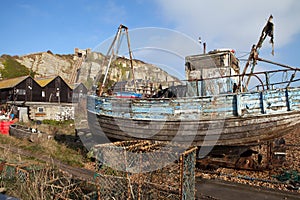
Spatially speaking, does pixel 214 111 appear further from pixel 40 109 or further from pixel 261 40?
pixel 40 109

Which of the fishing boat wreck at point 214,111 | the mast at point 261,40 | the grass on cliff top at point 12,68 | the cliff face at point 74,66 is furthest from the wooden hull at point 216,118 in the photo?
the grass on cliff top at point 12,68

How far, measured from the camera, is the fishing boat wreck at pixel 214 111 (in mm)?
8102

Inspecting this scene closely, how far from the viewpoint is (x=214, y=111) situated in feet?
27.8

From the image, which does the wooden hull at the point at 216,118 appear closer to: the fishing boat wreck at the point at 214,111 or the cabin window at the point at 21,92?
the fishing boat wreck at the point at 214,111

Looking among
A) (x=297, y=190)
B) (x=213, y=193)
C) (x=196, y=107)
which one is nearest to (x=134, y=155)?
(x=213, y=193)

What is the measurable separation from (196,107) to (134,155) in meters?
3.89

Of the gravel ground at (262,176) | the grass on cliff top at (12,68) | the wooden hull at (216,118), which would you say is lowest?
the gravel ground at (262,176)

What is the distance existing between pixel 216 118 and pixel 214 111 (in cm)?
30

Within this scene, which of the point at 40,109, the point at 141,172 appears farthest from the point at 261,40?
the point at 40,109

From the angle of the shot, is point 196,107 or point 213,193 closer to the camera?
point 213,193

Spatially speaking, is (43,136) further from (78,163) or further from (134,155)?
(134,155)

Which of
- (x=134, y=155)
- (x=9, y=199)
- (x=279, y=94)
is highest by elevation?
(x=279, y=94)

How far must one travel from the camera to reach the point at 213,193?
22.0 ft

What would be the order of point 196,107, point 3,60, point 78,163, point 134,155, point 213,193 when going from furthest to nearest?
1. point 3,60
2. point 78,163
3. point 196,107
4. point 213,193
5. point 134,155
